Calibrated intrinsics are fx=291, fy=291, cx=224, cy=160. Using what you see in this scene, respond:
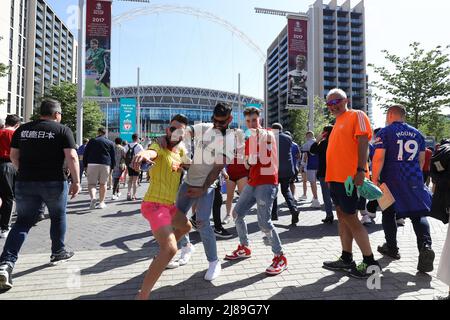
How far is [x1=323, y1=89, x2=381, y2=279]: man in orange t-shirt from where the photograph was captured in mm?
3314

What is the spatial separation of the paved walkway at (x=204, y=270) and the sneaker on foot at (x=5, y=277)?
0.27 ft

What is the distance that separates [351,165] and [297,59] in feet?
49.3

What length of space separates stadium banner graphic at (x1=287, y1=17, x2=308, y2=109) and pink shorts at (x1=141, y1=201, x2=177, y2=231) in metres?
15.3

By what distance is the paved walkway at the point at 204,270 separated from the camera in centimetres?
304

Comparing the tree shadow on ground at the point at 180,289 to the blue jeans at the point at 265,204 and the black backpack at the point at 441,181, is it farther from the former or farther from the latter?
the black backpack at the point at 441,181

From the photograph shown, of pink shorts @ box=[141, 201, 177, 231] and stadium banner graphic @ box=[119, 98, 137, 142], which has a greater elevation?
stadium banner graphic @ box=[119, 98, 137, 142]

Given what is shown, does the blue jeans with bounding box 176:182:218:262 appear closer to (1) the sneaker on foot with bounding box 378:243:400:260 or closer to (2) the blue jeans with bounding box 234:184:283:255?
(2) the blue jeans with bounding box 234:184:283:255

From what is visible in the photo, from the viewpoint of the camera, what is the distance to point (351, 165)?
3402 millimetres

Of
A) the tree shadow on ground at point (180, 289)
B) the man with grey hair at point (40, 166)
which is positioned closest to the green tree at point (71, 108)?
the man with grey hair at point (40, 166)

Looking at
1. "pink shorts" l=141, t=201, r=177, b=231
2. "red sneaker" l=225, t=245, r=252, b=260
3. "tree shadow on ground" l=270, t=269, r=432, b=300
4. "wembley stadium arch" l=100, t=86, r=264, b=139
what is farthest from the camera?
"wembley stadium arch" l=100, t=86, r=264, b=139

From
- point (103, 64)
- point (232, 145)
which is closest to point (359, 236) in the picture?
point (232, 145)

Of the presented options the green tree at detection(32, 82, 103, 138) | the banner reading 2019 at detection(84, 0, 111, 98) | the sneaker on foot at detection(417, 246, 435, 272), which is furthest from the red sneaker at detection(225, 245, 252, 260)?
the green tree at detection(32, 82, 103, 138)

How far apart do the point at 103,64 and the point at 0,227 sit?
11.3 meters

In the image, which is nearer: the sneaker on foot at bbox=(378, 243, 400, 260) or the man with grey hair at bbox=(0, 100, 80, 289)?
the man with grey hair at bbox=(0, 100, 80, 289)
